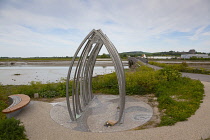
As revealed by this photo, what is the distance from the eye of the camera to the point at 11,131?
4.95 metres

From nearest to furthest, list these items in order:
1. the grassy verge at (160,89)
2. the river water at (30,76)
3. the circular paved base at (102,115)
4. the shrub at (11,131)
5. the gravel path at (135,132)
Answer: the shrub at (11,131) → the gravel path at (135,132) → the circular paved base at (102,115) → the grassy verge at (160,89) → the river water at (30,76)

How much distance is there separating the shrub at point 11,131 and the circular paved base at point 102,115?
5.46 ft

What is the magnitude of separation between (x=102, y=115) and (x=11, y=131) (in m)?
3.68

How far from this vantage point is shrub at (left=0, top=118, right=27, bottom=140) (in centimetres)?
479

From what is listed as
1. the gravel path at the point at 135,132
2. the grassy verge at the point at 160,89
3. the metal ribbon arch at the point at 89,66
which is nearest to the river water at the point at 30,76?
the grassy verge at the point at 160,89

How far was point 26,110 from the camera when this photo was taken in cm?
774

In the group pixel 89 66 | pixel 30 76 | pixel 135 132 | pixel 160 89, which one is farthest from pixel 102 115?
pixel 30 76

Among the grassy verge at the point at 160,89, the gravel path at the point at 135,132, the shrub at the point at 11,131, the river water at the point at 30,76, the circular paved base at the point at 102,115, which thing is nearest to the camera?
the shrub at the point at 11,131

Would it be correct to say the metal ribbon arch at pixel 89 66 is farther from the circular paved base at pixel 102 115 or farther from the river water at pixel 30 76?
the river water at pixel 30 76

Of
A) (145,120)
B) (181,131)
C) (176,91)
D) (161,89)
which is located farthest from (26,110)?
(176,91)

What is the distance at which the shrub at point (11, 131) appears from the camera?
4.79 meters

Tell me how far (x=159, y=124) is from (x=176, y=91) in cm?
474

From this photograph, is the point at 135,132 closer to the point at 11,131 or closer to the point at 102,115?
the point at 102,115

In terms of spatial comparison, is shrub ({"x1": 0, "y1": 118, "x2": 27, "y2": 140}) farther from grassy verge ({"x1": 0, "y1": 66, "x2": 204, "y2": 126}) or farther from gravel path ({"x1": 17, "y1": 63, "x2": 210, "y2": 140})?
grassy verge ({"x1": 0, "y1": 66, "x2": 204, "y2": 126})
